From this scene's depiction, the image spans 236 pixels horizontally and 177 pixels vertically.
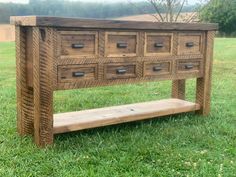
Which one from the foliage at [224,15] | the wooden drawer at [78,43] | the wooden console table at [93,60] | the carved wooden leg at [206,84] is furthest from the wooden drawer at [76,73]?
the foliage at [224,15]

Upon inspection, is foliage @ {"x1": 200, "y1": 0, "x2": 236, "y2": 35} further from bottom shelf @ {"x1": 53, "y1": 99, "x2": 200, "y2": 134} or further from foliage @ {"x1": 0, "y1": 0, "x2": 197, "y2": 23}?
bottom shelf @ {"x1": 53, "y1": 99, "x2": 200, "y2": 134}

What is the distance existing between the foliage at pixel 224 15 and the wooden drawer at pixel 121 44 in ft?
65.6

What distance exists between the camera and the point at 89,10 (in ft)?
24.0

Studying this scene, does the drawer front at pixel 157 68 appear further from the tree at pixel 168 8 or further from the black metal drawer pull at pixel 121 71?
the tree at pixel 168 8

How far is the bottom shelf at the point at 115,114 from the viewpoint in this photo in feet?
13.0

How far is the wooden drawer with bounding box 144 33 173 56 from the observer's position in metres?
4.33

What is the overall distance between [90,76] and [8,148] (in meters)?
1.00

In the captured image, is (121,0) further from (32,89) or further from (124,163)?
(124,163)

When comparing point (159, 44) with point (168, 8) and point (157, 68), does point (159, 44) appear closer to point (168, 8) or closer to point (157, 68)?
point (157, 68)

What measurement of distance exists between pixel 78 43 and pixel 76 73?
28 cm

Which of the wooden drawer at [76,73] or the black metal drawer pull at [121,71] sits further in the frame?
the black metal drawer pull at [121,71]

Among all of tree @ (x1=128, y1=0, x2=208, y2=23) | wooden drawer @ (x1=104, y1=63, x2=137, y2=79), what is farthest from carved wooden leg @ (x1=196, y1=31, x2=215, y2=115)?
tree @ (x1=128, y1=0, x2=208, y2=23)

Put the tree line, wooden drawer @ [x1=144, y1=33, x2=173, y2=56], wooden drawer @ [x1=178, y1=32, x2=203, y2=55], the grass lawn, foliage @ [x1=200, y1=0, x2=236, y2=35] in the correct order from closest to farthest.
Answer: the grass lawn < wooden drawer @ [x1=144, y1=33, x2=173, y2=56] < wooden drawer @ [x1=178, y1=32, x2=203, y2=55] < the tree line < foliage @ [x1=200, y1=0, x2=236, y2=35]

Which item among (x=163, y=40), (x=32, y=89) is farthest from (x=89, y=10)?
(x=32, y=89)
